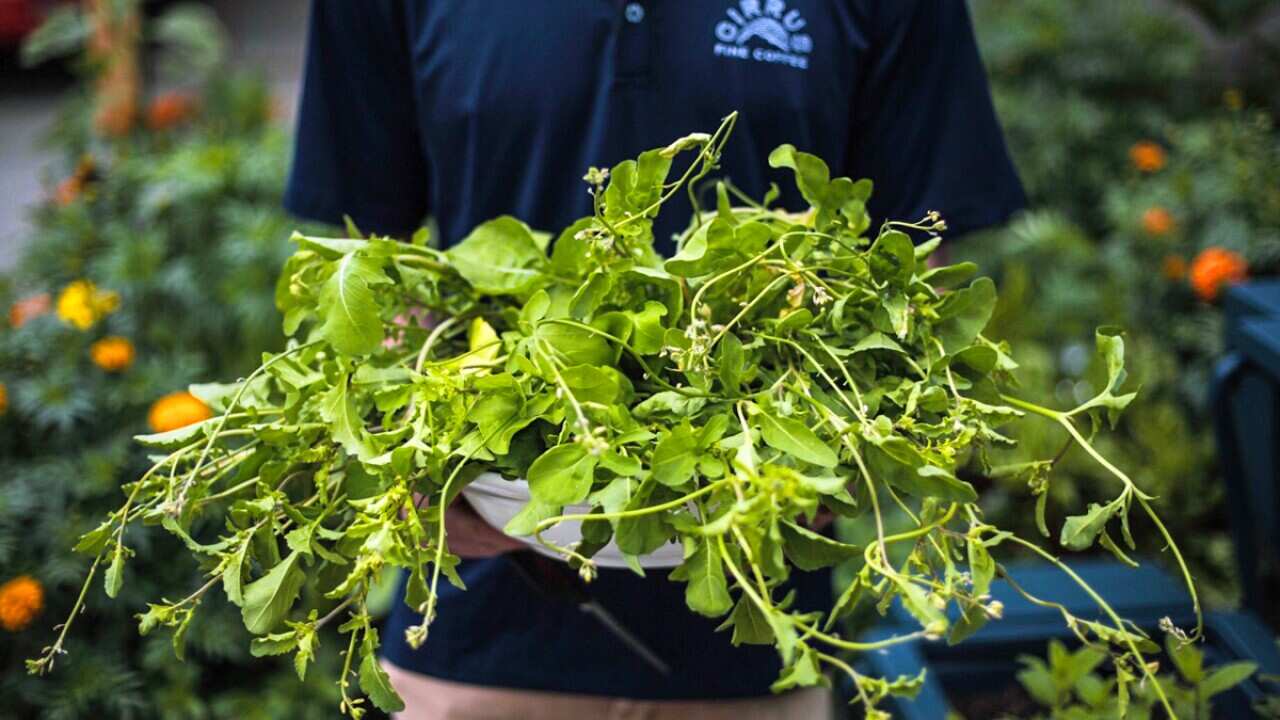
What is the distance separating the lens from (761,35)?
4.08 feet

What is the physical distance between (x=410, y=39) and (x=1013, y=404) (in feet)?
2.69

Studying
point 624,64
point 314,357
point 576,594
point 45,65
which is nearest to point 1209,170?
point 624,64

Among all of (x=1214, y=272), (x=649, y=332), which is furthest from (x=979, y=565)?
(x=1214, y=272)

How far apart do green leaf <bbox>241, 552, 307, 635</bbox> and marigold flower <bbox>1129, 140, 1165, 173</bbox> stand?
2.93 metres

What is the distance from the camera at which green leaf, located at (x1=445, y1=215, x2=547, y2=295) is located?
3.17 ft

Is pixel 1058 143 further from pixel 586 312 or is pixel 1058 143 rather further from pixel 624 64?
pixel 586 312

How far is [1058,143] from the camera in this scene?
3391 mm

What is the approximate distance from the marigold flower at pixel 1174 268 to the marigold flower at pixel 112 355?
2415 mm

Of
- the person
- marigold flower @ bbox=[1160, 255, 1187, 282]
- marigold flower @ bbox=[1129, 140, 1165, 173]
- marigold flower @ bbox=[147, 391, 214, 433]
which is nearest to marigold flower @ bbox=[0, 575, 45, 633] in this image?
marigold flower @ bbox=[147, 391, 214, 433]

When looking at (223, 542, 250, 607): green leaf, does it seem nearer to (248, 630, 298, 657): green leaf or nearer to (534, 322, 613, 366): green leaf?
(248, 630, 298, 657): green leaf

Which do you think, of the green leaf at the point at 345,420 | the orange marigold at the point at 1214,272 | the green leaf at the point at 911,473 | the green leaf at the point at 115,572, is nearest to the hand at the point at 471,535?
the green leaf at the point at 345,420

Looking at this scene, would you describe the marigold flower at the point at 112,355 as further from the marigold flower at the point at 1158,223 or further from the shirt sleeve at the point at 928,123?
the marigold flower at the point at 1158,223

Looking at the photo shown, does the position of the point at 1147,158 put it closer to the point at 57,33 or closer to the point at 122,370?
the point at 122,370

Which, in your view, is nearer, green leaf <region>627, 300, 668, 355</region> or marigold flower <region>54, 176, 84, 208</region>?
green leaf <region>627, 300, 668, 355</region>
